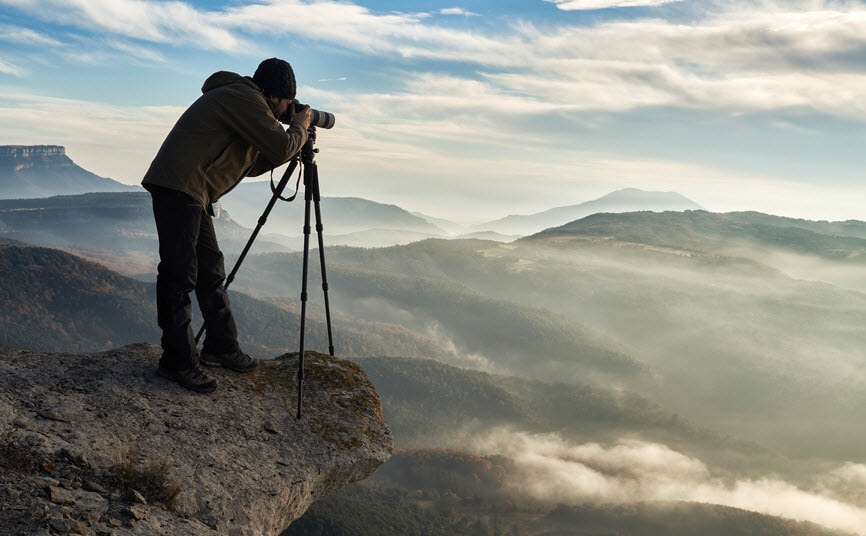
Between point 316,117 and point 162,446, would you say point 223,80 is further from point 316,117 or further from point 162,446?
point 162,446

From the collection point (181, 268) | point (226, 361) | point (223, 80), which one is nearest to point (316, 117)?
point (223, 80)

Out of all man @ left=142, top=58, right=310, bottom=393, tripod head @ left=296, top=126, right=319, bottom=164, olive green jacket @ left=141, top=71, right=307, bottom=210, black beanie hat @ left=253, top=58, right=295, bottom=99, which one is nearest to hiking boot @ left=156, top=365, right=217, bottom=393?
man @ left=142, top=58, right=310, bottom=393

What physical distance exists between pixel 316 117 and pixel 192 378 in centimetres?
349

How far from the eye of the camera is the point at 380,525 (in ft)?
401

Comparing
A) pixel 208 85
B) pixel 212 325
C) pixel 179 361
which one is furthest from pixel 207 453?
pixel 208 85

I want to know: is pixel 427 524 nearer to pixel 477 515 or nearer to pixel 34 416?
pixel 477 515

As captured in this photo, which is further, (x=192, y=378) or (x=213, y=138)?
(x=192, y=378)

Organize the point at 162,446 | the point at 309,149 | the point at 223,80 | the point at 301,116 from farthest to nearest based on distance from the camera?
the point at 309,149
the point at 301,116
the point at 223,80
the point at 162,446

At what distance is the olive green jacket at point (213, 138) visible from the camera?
18.9 ft

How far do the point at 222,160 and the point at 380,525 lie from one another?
130575 millimetres

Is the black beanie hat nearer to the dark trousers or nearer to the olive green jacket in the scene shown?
the olive green jacket

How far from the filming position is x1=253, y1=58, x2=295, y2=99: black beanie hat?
620cm

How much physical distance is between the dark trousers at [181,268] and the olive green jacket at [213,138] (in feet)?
0.67

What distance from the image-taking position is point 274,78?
620 centimetres
